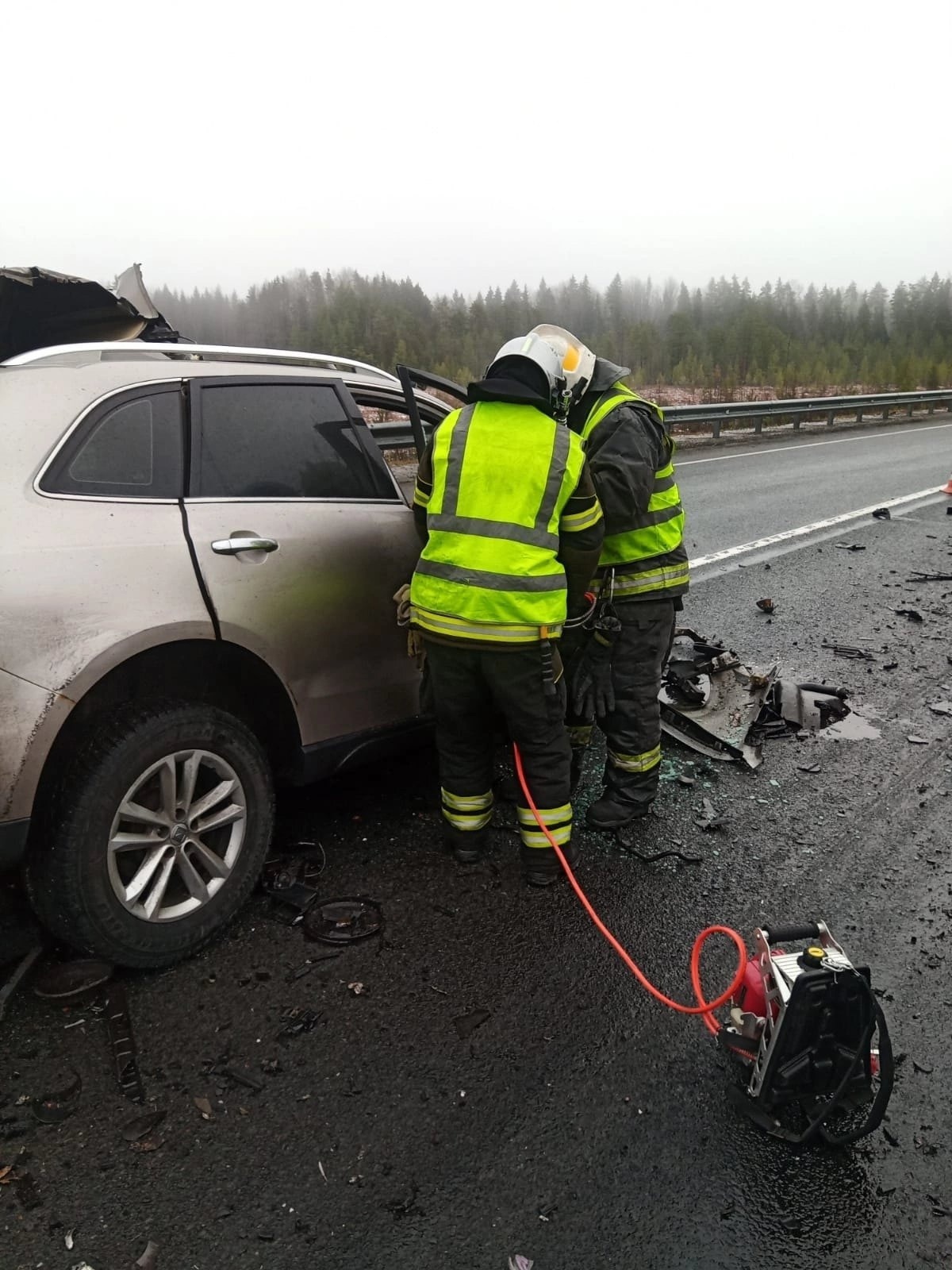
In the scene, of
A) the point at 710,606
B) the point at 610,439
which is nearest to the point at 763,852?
the point at 610,439

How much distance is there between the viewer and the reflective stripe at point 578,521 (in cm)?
287

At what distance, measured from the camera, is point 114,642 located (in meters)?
2.32

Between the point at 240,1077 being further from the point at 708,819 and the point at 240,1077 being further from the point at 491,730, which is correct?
the point at 708,819

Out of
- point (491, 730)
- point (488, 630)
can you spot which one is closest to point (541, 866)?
point (491, 730)

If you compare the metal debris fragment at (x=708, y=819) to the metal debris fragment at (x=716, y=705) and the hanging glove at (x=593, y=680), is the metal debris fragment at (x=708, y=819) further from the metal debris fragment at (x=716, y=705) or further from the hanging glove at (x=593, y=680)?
the hanging glove at (x=593, y=680)

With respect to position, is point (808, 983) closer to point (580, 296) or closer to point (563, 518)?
point (563, 518)

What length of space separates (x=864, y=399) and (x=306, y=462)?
21.6 m

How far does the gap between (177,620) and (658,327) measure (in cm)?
5379

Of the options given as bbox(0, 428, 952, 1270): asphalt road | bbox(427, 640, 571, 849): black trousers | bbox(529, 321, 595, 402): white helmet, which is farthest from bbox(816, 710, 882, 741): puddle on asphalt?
bbox(529, 321, 595, 402): white helmet

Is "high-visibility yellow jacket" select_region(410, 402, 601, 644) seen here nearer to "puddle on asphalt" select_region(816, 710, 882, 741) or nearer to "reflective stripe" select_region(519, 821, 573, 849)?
"reflective stripe" select_region(519, 821, 573, 849)

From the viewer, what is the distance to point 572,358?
124 inches

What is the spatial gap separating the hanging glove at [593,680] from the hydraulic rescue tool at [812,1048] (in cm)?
137

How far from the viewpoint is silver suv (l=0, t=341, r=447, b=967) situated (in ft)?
7.42

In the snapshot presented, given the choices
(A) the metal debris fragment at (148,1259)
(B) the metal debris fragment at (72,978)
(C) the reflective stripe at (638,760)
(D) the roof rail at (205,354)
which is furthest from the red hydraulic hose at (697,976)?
(D) the roof rail at (205,354)
